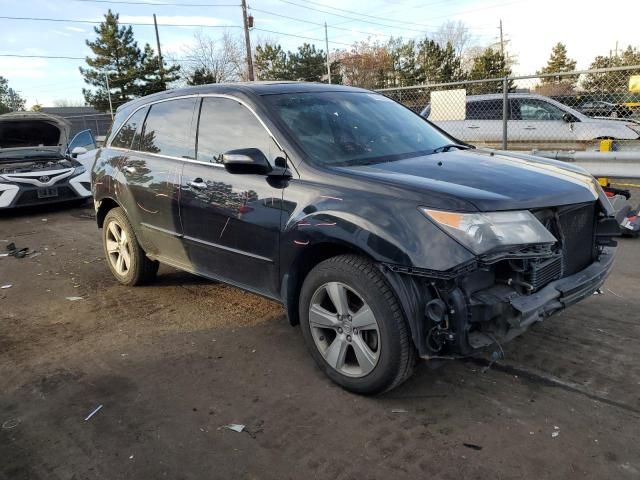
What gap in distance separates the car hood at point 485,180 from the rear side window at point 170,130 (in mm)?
1584

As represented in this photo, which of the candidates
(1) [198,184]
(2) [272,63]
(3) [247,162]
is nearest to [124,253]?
(1) [198,184]

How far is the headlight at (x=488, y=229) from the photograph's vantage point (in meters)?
2.62

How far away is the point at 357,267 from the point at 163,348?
69.9 inches

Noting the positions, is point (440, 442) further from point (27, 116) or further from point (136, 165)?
point (27, 116)

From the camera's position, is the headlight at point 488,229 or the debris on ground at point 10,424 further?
the debris on ground at point 10,424

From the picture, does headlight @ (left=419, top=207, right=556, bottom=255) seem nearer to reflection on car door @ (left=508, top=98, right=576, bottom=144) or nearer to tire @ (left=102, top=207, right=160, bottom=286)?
tire @ (left=102, top=207, right=160, bottom=286)

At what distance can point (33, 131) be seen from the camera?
11.1 m

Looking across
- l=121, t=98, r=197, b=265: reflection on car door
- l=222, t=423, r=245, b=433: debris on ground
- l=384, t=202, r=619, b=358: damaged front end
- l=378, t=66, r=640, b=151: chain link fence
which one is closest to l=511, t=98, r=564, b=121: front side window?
l=378, t=66, r=640, b=151: chain link fence

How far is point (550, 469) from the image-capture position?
7.96ft

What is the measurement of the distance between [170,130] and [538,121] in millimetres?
10060

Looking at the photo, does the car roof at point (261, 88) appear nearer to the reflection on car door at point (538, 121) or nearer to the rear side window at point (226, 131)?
the rear side window at point (226, 131)

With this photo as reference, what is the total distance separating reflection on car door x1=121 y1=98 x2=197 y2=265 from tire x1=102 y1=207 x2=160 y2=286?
21 cm

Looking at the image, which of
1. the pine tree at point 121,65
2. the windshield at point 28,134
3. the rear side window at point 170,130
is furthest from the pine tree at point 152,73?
the rear side window at point 170,130

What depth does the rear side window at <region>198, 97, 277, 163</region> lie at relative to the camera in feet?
11.9
